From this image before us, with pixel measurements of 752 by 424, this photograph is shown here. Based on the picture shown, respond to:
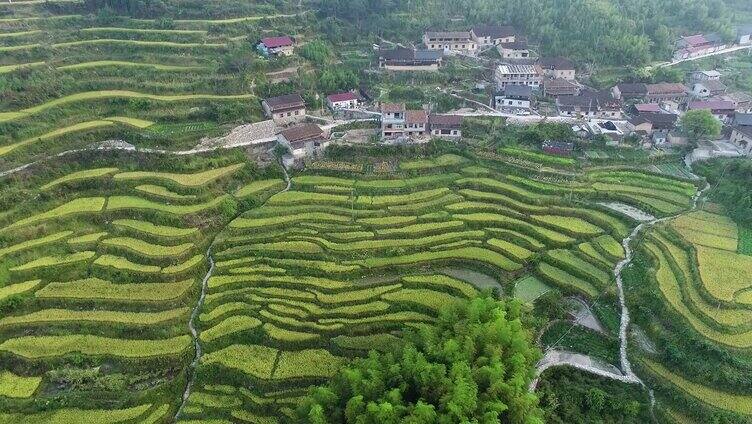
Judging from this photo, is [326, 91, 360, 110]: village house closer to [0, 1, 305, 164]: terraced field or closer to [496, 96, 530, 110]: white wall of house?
[0, 1, 305, 164]: terraced field

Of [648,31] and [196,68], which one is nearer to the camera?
[196,68]

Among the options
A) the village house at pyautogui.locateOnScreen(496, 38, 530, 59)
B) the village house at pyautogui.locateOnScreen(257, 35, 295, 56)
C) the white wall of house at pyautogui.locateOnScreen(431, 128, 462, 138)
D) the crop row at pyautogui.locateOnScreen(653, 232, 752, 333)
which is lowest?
the crop row at pyautogui.locateOnScreen(653, 232, 752, 333)

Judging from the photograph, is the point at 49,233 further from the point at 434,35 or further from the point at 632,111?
the point at 632,111

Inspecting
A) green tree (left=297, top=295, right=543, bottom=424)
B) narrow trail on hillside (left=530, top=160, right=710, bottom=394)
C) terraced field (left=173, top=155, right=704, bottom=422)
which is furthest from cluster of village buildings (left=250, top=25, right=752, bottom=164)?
green tree (left=297, top=295, right=543, bottom=424)

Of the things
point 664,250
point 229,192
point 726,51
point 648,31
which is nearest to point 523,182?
point 664,250

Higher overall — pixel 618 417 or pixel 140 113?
pixel 140 113

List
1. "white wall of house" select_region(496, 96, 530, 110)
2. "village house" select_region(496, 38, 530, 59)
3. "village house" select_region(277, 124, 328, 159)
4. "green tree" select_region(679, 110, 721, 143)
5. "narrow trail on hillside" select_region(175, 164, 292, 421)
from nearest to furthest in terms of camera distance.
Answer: "narrow trail on hillside" select_region(175, 164, 292, 421) → "village house" select_region(277, 124, 328, 159) → "green tree" select_region(679, 110, 721, 143) → "white wall of house" select_region(496, 96, 530, 110) → "village house" select_region(496, 38, 530, 59)

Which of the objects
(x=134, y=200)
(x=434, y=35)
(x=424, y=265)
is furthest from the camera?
(x=434, y=35)
